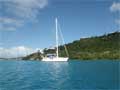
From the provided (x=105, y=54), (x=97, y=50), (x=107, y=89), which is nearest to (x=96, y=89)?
(x=107, y=89)

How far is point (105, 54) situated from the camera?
17488 cm

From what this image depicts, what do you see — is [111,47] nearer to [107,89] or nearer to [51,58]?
[51,58]

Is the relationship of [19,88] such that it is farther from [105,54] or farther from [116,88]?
[105,54]

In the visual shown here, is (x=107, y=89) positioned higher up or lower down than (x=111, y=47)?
lower down

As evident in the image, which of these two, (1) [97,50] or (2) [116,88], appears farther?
(1) [97,50]

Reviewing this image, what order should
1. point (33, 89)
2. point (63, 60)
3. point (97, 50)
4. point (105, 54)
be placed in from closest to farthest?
point (33, 89) < point (63, 60) < point (105, 54) < point (97, 50)

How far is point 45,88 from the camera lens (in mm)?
22344

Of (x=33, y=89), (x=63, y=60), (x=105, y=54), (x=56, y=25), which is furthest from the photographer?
(x=105, y=54)

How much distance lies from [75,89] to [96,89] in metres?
1.73

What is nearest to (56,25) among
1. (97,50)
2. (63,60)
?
(63,60)

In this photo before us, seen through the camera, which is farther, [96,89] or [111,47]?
[111,47]

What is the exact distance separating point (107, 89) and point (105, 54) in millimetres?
155030

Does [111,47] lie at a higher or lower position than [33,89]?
higher

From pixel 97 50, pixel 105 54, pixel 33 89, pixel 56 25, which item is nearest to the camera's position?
pixel 33 89
